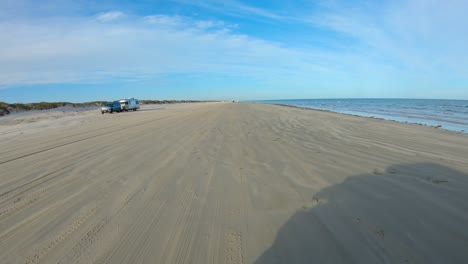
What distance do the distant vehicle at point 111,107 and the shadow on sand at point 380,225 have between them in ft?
110

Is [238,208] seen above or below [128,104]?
below

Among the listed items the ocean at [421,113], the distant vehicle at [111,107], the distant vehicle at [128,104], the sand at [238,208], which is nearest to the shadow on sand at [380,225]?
the sand at [238,208]

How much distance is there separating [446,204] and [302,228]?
2.13m

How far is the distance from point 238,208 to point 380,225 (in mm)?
1740

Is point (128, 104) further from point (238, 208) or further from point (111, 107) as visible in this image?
point (238, 208)

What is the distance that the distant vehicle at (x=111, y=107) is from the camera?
32625 mm

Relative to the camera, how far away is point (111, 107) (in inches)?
1325

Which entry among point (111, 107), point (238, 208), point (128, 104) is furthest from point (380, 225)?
point (128, 104)

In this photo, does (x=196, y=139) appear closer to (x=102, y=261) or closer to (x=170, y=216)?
(x=170, y=216)

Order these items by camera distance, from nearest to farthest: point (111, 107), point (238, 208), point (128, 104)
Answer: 1. point (238, 208)
2. point (111, 107)
3. point (128, 104)

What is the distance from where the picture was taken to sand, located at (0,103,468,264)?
2643mm

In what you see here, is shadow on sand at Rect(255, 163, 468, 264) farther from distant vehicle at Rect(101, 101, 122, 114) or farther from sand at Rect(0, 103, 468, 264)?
distant vehicle at Rect(101, 101, 122, 114)

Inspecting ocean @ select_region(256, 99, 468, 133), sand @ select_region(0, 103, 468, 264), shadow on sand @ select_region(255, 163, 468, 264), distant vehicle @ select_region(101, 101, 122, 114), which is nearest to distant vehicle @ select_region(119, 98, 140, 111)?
distant vehicle @ select_region(101, 101, 122, 114)

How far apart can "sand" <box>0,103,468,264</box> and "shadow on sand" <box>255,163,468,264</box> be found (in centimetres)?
1
